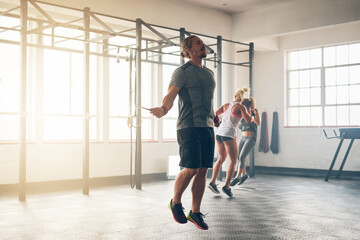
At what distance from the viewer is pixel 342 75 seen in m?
10.6

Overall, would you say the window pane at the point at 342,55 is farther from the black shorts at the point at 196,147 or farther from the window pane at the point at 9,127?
the black shorts at the point at 196,147

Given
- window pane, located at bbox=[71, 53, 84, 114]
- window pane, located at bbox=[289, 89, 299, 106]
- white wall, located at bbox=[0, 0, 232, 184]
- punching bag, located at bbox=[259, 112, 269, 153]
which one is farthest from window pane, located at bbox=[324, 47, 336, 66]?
window pane, located at bbox=[71, 53, 84, 114]

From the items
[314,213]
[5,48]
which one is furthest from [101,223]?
[5,48]

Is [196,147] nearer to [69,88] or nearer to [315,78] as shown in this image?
[69,88]

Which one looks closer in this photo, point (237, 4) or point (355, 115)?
point (237, 4)

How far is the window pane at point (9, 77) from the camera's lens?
25.4ft

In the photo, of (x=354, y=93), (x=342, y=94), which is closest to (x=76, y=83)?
(x=342, y=94)

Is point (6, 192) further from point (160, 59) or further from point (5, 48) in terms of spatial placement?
point (160, 59)

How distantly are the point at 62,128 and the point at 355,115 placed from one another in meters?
6.61

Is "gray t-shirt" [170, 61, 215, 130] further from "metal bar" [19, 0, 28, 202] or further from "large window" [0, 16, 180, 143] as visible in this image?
"large window" [0, 16, 180, 143]

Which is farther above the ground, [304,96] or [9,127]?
[304,96]

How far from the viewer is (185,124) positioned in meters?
3.68

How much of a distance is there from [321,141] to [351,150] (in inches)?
29.3

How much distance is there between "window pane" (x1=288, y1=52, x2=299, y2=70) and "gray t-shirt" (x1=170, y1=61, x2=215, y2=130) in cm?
823
